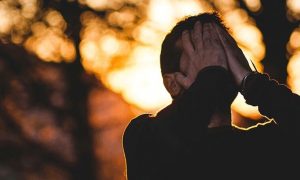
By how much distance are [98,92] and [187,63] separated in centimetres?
714

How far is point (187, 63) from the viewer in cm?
188

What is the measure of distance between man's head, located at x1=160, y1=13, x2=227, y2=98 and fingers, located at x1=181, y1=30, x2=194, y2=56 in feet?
0.14

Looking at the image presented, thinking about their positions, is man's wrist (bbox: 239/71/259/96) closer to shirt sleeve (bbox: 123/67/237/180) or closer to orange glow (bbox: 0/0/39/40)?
shirt sleeve (bbox: 123/67/237/180)

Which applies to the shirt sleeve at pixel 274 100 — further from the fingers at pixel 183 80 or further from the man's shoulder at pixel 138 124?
the man's shoulder at pixel 138 124

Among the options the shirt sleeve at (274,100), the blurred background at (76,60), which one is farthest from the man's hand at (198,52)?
the blurred background at (76,60)

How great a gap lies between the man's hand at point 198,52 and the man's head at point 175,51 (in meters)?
0.03

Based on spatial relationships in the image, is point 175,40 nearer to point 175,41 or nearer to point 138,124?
point 175,41

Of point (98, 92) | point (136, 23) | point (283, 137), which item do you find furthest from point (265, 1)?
point (283, 137)

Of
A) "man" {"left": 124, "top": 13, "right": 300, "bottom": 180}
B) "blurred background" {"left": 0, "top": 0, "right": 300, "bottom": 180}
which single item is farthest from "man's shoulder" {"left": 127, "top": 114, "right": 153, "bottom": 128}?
"blurred background" {"left": 0, "top": 0, "right": 300, "bottom": 180}

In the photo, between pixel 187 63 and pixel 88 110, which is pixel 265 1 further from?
pixel 187 63

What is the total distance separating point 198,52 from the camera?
1798mm

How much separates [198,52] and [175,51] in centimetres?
24

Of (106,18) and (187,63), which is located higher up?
(187,63)

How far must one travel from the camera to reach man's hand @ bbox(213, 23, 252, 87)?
1799 millimetres
